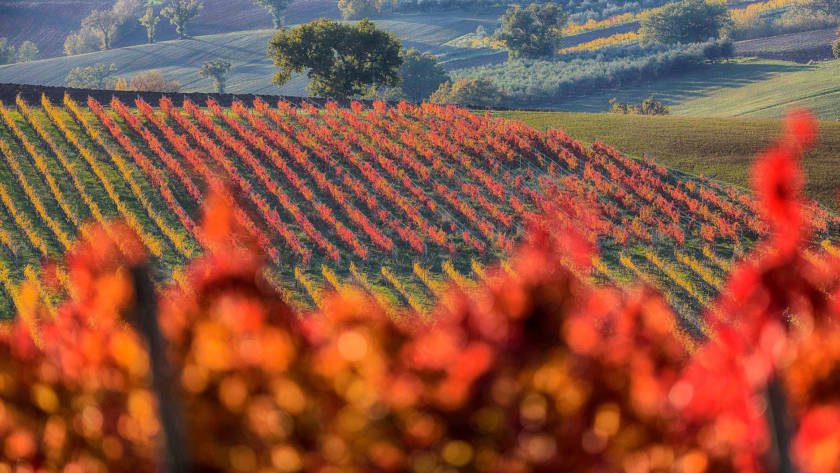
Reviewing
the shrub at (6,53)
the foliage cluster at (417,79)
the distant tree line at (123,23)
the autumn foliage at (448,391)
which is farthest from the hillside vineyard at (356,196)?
the shrub at (6,53)

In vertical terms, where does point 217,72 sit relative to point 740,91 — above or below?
above

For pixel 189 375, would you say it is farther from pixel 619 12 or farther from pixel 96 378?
pixel 619 12

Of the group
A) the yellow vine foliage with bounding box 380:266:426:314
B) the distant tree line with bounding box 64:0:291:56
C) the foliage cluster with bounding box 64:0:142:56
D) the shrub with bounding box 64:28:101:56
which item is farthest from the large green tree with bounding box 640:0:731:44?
the yellow vine foliage with bounding box 380:266:426:314

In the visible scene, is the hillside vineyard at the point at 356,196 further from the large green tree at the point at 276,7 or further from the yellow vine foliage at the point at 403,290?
the large green tree at the point at 276,7

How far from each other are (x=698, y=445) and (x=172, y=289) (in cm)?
1492

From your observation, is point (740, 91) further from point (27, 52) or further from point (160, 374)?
point (27, 52)

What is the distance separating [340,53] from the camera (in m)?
50.7

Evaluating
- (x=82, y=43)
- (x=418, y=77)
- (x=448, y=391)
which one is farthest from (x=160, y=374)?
(x=82, y=43)

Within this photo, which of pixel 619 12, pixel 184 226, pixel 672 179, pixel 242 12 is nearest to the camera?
pixel 184 226

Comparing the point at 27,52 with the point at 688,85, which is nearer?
the point at 688,85

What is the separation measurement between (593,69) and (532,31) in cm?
1715

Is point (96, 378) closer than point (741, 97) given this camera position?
Yes

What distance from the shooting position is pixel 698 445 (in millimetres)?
5988

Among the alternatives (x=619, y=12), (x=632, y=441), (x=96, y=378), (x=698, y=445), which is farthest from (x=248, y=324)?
(x=619, y=12)
